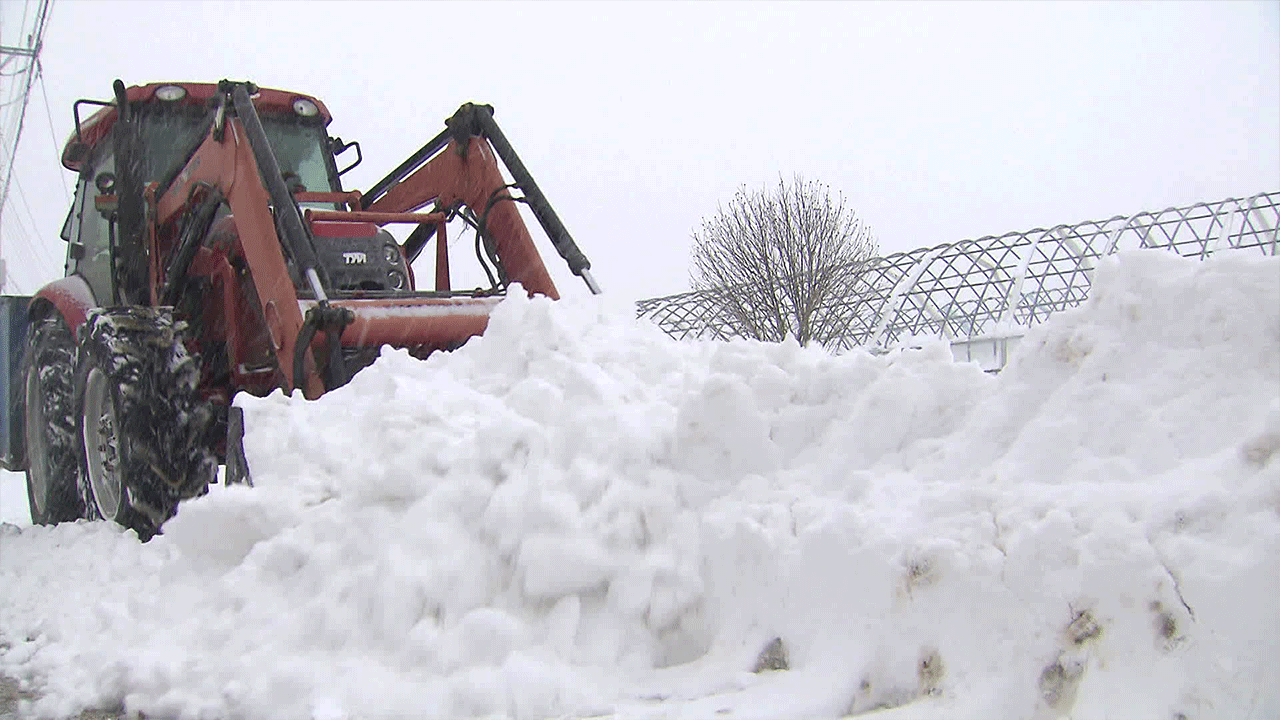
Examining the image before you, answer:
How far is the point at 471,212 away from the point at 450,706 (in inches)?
129

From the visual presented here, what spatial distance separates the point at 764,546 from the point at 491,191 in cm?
305

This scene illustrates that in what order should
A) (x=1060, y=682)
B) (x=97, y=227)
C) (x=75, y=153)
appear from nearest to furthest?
1. (x=1060, y=682)
2. (x=97, y=227)
3. (x=75, y=153)

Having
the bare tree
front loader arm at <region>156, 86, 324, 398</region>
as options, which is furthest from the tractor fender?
the bare tree

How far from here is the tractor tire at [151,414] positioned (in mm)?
4387

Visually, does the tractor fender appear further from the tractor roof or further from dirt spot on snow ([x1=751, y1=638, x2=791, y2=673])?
dirt spot on snow ([x1=751, y1=638, x2=791, y2=673])

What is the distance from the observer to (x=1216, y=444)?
7.62 ft

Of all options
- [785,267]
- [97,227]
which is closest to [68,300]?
[97,227]

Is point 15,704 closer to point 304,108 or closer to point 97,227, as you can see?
point 97,227

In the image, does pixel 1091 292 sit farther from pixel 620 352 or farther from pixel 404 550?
pixel 404 550

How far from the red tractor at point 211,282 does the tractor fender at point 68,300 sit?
13mm

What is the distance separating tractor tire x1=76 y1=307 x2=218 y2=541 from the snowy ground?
84 centimetres

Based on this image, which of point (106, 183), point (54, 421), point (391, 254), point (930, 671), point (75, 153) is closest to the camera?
point (930, 671)

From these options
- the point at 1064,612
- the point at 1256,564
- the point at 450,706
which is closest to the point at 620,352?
the point at 450,706

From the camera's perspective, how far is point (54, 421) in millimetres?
5301
